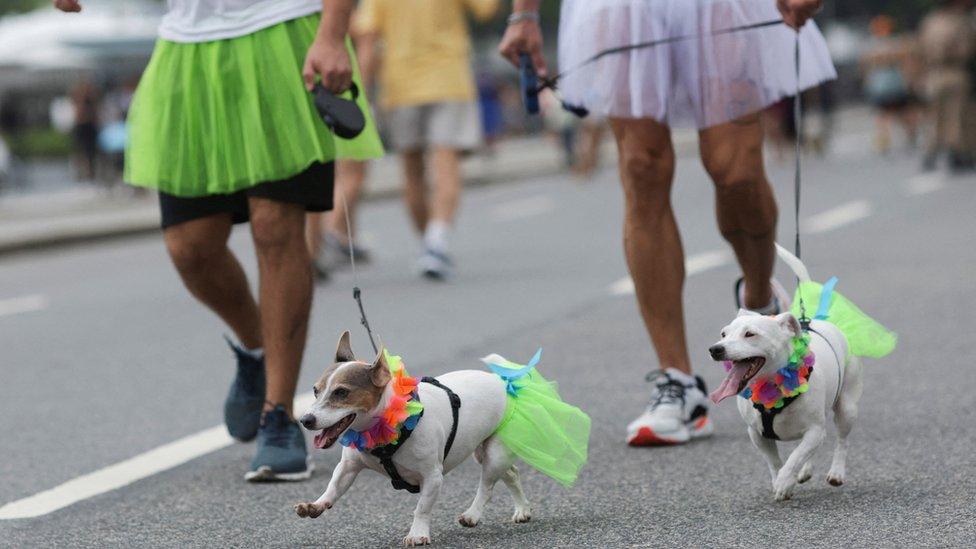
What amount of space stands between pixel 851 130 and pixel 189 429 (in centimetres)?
3337

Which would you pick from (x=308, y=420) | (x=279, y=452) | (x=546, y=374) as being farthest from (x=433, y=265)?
(x=308, y=420)

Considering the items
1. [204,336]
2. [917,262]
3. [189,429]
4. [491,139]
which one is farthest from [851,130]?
[189,429]

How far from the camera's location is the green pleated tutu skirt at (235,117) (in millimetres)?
4449

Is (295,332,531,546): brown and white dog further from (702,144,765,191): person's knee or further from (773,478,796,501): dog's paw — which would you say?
(702,144,765,191): person's knee

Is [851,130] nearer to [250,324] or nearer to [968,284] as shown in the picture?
[968,284]

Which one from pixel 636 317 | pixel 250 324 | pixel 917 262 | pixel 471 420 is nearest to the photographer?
pixel 471 420

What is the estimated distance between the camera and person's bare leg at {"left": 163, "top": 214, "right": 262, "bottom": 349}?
15.1 ft

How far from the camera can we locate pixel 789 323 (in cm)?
358

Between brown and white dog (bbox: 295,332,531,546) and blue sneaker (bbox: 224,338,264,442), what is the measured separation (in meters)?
1.20

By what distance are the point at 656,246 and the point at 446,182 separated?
17.5 feet

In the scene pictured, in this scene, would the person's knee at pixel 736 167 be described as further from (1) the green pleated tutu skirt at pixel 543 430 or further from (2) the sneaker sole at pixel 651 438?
(1) the green pleated tutu skirt at pixel 543 430

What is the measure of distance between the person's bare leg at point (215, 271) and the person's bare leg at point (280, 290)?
0.20 metres

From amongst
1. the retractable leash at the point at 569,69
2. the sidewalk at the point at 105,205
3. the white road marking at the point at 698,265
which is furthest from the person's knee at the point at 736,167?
the sidewalk at the point at 105,205

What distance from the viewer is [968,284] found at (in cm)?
823
